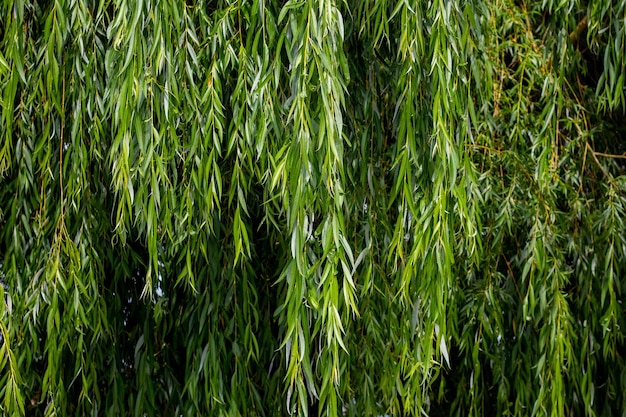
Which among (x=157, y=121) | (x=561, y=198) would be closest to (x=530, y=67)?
(x=561, y=198)

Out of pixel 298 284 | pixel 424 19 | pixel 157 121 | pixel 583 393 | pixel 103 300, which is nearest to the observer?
pixel 298 284

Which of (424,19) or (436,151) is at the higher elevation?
(424,19)

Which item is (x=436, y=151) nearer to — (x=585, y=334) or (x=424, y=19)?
(x=424, y=19)

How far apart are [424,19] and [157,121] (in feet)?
2.43

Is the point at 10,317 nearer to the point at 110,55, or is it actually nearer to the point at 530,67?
the point at 110,55

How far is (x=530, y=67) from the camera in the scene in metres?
3.40

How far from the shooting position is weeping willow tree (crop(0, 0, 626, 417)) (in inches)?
85.4

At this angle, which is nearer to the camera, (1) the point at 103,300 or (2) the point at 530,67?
(1) the point at 103,300

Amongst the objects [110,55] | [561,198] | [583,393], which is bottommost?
[583,393]

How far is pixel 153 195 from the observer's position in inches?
85.5

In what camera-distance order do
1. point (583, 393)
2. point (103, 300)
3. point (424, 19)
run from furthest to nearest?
point (583, 393) → point (103, 300) → point (424, 19)

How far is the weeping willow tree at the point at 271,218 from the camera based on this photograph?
2168mm

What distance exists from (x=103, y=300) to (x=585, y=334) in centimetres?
162

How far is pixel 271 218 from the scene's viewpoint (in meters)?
2.26
